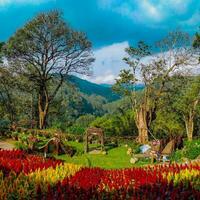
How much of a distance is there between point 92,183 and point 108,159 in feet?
62.5

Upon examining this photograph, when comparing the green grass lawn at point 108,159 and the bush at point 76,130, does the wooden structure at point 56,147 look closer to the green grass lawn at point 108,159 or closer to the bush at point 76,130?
the green grass lawn at point 108,159

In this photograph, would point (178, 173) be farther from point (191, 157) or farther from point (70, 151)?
point (70, 151)

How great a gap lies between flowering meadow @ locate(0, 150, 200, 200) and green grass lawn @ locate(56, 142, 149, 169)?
44.3 ft

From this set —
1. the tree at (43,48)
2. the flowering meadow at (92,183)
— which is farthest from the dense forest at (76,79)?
the flowering meadow at (92,183)

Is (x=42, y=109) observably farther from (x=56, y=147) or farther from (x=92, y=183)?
(x=92, y=183)

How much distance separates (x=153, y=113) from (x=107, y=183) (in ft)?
104

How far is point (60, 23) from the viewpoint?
172ft

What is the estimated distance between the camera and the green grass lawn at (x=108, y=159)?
24.5m

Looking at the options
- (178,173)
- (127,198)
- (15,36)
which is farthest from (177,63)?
(127,198)

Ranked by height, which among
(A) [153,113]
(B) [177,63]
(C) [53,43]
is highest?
(C) [53,43]

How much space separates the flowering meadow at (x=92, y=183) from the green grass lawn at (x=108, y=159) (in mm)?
13508

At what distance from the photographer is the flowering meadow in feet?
22.1

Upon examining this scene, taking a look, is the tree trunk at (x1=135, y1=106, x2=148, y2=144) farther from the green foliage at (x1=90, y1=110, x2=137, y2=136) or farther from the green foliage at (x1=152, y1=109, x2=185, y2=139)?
the green foliage at (x1=90, y1=110, x2=137, y2=136)

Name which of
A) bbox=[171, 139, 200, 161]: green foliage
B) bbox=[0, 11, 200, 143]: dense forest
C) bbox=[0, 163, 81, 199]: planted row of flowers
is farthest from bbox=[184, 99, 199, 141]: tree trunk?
bbox=[0, 163, 81, 199]: planted row of flowers
